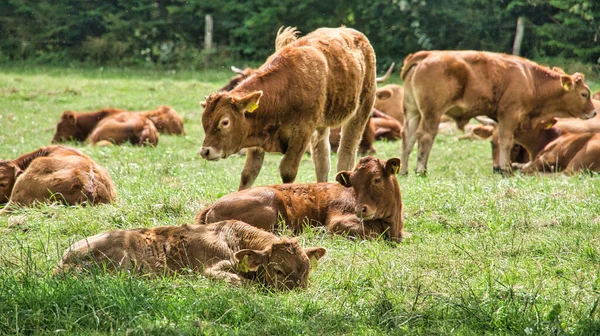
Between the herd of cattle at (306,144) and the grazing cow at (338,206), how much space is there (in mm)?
12

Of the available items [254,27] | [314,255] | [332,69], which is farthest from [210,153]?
[254,27]

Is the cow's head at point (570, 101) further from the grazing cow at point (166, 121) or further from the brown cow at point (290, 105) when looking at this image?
the grazing cow at point (166, 121)

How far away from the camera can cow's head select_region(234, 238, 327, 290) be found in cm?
597

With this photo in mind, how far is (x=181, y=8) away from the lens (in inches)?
1309

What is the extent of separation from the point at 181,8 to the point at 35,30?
5.73 metres

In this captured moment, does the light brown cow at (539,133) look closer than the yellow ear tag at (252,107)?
No

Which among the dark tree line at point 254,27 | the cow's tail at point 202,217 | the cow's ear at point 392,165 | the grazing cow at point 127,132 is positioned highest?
the cow's ear at point 392,165

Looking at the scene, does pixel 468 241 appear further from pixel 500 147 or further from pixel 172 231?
pixel 500 147

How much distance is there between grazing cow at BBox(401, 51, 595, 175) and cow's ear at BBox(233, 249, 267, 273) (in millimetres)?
7395

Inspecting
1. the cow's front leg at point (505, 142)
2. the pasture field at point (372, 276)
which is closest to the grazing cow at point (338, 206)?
the pasture field at point (372, 276)

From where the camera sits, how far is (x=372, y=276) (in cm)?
619

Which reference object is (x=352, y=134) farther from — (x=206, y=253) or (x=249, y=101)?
(x=206, y=253)

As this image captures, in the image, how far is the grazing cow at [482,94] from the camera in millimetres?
13500

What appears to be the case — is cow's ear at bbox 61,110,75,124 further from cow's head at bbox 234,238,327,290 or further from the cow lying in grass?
cow's head at bbox 234,238,327,290
